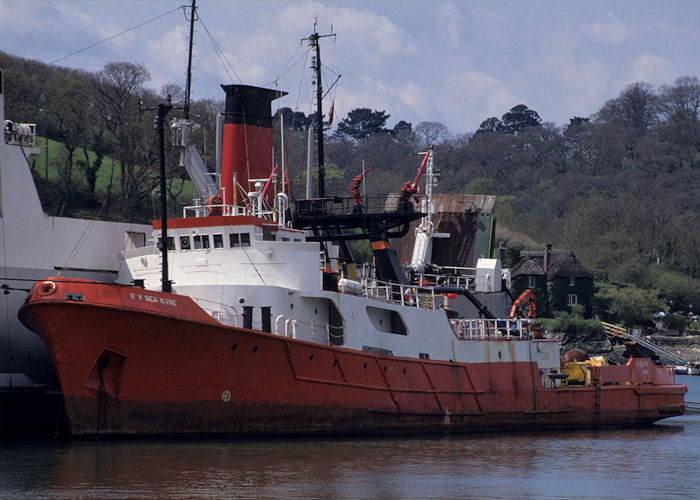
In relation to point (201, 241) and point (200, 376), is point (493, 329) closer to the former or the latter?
point (201, 241)

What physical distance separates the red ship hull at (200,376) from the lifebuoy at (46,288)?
4 cm

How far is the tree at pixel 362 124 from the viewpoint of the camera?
414 ft

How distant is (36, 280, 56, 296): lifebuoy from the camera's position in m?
20.7

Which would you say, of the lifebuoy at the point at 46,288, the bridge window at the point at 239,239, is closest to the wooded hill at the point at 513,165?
the bridge window at the point at 239,239

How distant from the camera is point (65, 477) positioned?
18.1 metres

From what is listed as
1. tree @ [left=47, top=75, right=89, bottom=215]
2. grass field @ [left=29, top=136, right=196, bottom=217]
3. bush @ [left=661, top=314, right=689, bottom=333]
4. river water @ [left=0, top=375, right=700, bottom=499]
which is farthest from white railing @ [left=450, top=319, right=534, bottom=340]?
bush @ [left=661, top=314, right=689, bottom=333]

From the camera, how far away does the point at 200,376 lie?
2184 centimetres

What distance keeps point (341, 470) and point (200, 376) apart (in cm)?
414

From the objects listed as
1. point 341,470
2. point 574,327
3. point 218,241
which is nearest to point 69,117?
point 218,241

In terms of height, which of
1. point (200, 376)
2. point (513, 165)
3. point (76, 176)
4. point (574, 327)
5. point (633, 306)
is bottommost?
point (200, 376)

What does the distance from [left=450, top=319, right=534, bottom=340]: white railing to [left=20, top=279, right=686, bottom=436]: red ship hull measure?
8.71ft

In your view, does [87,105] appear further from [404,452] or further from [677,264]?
[677,264]

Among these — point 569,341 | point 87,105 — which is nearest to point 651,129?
point 569,341

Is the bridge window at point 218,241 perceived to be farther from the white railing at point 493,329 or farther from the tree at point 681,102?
the tree at point 681,102
